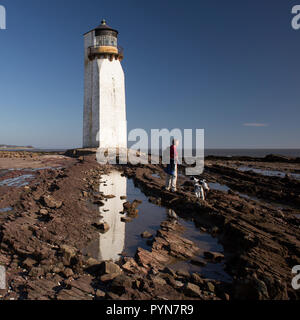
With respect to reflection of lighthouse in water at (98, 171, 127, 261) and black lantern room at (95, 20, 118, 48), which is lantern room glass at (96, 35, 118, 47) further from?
reflection of lighthouse in water at (98, 171, 127, 261)

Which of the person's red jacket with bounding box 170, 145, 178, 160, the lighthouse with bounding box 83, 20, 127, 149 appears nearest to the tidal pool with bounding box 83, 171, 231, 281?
the person's red jacket with bounding box 170, 145, 178, 160

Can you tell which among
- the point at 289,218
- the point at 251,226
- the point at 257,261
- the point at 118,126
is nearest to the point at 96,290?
the point at 257,261

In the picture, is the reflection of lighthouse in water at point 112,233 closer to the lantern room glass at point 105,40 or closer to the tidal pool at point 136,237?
the tidal pool at point 136,237

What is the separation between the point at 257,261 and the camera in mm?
4266

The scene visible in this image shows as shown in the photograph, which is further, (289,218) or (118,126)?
(118,126)

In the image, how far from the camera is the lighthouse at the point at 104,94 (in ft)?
96.7

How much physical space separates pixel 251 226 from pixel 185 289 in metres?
3.51

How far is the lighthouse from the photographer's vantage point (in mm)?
29484

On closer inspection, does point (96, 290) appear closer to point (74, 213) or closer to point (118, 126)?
point (74, 213)
